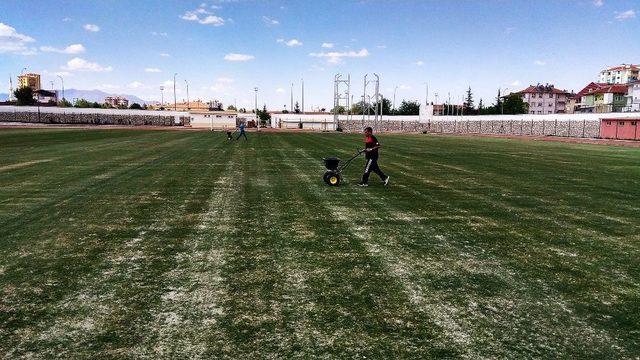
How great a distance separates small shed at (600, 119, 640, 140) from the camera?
4984cm

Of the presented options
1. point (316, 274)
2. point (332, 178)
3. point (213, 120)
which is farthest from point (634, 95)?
point (316, 274)

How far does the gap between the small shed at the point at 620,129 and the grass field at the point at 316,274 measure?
1835 inches

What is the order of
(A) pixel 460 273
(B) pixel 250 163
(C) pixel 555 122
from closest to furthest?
(A) pixel 460 273 < (B) pixel 250 163 < (C) pixel 555 122

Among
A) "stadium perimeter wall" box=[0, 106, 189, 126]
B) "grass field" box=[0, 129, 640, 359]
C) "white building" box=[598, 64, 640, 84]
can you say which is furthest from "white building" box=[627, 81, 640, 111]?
"stadium perimeter wall" box=[0, 106, 189, 126]

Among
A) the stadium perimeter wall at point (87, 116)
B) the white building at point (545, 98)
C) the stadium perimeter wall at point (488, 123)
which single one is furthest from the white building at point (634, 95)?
the stadium perimeter wall at point (87, 116)

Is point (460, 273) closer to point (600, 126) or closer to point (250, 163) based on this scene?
point (250, 163)

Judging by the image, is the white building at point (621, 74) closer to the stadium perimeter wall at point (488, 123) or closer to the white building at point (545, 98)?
the white building at point (545, 98)

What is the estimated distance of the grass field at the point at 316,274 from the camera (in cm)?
408

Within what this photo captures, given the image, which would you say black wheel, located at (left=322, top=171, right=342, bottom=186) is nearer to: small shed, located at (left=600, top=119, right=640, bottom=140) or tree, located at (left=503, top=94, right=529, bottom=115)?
small shed, located at (left=600, top=119, right=640, bottom=140)

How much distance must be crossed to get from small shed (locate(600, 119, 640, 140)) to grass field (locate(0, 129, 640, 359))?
46.6m

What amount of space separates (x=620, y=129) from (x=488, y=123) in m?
32.3

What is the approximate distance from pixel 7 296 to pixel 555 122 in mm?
75027

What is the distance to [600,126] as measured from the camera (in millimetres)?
57125

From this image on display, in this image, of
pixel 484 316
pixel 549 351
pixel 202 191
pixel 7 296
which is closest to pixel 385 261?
pixel 484 316
